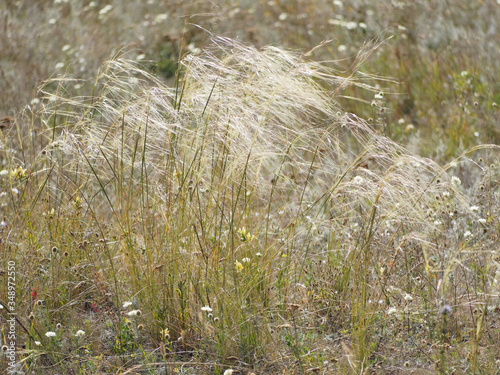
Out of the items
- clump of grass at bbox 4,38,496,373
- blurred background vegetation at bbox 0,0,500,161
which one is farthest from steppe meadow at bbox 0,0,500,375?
blurred background vegetation at bbox 0,0,500,161

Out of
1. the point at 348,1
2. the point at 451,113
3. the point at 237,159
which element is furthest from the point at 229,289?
A: the point at 348,1

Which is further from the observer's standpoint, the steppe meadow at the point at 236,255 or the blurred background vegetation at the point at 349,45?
the blurred background vegetation at the point at 349,45

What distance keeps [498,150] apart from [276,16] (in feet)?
13.8

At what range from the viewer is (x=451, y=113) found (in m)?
4.65

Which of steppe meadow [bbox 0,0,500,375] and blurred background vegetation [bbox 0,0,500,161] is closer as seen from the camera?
steppe meadow [bbox 0,0,500,375]

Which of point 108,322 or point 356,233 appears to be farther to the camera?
point 356,233

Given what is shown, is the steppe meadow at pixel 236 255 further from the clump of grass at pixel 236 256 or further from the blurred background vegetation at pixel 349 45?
the blurred background vegetation at pixel 349 45

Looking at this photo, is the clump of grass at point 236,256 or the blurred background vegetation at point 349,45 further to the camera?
the blurred background vegetation at point 349,45

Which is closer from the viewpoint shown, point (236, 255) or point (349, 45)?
point (236, 255)

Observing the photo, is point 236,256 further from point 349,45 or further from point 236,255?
point 349,45

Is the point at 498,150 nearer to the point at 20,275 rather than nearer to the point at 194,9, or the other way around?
the point at 20,275

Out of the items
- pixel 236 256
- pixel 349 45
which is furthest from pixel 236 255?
pixel 349 45

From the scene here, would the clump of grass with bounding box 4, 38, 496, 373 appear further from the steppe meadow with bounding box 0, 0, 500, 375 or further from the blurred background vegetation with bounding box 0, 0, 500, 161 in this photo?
the blurred background vegetation with bounding box 0, 0, 500, 161

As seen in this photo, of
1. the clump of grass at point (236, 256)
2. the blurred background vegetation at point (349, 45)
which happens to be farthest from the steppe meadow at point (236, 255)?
the blurred background vegetation at point (349, 45)
